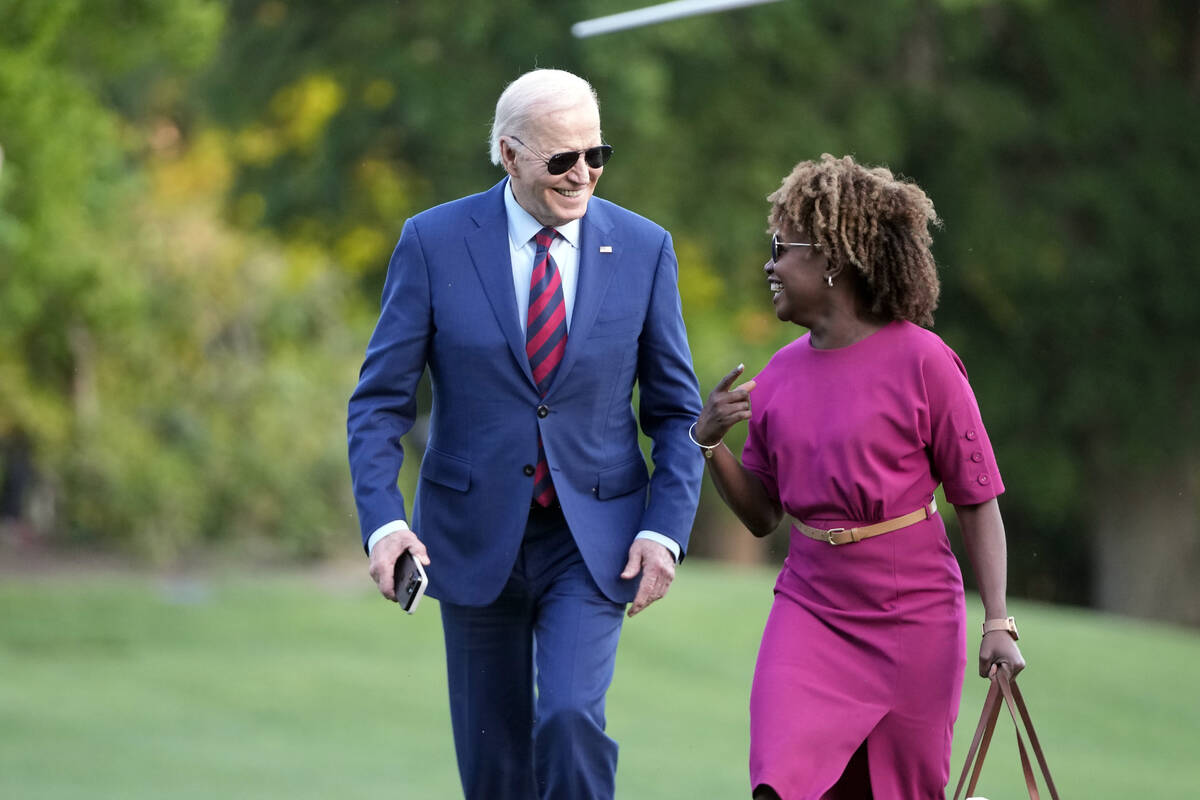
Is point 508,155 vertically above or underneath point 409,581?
above

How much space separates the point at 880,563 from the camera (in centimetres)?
444

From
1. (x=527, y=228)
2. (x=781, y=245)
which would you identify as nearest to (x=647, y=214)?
(x=527, y=228)

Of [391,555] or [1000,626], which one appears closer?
[1000,626]

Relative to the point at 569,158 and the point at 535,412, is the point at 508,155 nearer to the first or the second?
the point at 569,158

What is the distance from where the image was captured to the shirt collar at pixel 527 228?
482 centimetres

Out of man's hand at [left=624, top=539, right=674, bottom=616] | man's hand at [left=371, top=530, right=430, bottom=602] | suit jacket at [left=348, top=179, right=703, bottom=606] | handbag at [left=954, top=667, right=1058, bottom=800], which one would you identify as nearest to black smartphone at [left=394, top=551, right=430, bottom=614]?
man's hand at [left=371, top=530, right=430, bottom=602]

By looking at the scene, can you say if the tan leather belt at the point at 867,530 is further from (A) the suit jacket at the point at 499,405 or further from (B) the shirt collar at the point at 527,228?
(B) the shirt collar at the point at 527,228

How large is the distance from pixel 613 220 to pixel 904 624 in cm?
125

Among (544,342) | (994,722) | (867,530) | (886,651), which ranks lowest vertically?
(994,722)

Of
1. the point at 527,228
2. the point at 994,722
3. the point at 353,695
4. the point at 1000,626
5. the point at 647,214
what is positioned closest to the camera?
the point at 994,722

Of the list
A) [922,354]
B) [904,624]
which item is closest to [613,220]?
[922,354]

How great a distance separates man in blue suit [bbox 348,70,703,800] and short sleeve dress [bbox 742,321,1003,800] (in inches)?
15.8

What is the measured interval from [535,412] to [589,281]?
13.6 inches

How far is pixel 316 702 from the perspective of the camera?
1253 cm
